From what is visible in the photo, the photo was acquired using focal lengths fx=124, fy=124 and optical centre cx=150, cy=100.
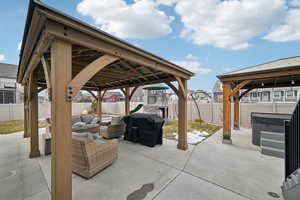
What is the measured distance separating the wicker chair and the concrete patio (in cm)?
15

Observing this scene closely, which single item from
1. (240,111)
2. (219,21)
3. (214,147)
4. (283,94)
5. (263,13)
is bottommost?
(214,147)

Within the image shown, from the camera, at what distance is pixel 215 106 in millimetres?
9133

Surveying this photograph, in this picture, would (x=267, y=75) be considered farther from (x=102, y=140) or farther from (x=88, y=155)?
(x=88, y=155)

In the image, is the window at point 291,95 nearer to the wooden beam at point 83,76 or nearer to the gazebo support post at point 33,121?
the wooden beam at point 83,76

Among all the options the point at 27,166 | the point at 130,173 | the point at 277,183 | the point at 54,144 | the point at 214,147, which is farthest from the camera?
the point at 214,147

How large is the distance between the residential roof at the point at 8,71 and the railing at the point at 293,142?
2170cm

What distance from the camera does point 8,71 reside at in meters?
14.9

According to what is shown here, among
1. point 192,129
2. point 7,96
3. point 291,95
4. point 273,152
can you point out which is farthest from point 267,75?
point 7,96

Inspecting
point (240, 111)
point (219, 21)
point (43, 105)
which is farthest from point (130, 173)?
point (43, 105)

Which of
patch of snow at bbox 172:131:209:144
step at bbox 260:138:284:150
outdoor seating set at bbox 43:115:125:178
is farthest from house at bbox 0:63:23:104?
step at bbox 260:138:284:150

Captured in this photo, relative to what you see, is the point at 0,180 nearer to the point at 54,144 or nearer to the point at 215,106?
the point at 54,144

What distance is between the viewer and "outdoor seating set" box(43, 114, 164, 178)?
2.61 meters

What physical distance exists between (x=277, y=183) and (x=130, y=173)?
3.07m

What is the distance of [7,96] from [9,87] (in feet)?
5.57
